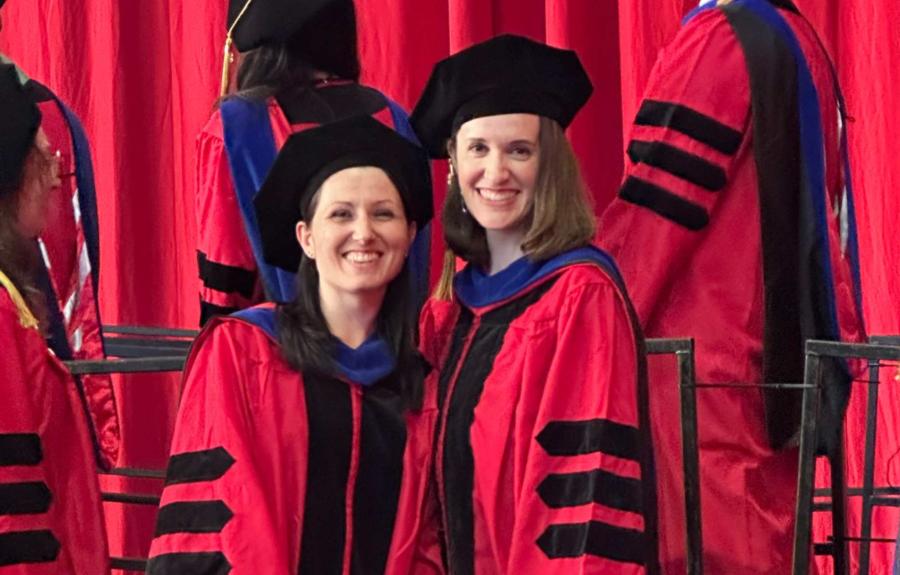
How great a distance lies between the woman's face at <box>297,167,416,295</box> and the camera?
2998mm

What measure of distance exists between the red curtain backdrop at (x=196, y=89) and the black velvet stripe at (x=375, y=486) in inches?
74.9

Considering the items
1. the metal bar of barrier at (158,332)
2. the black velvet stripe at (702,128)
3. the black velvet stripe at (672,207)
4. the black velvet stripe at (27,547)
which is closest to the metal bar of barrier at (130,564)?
the black velvet stripe at (27,547)

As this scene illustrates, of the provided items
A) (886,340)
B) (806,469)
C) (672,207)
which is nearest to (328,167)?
(672,207)

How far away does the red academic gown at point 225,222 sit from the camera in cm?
374

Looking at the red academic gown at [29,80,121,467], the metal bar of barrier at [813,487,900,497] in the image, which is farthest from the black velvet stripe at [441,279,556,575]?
the red academic gown at [29,80,121,467]

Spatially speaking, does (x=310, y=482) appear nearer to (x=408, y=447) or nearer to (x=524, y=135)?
(x=408, y=447)

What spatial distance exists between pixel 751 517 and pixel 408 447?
800 millimetres

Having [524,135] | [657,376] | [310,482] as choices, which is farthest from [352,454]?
[657,376]

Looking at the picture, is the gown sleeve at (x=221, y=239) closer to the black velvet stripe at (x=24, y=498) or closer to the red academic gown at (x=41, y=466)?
the red academic gown at (x=41, y=466)

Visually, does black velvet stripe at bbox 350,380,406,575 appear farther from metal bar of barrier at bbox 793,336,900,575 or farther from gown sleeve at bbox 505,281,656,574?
metal bar of barrier at bbox 793,336,900,575

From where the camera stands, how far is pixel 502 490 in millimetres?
2922

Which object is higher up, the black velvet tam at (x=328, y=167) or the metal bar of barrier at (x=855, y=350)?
the black velvet tam at (x=328, y=167)

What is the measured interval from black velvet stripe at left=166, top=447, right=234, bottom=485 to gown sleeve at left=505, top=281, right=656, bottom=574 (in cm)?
47

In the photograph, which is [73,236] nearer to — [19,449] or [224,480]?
[19,449]
